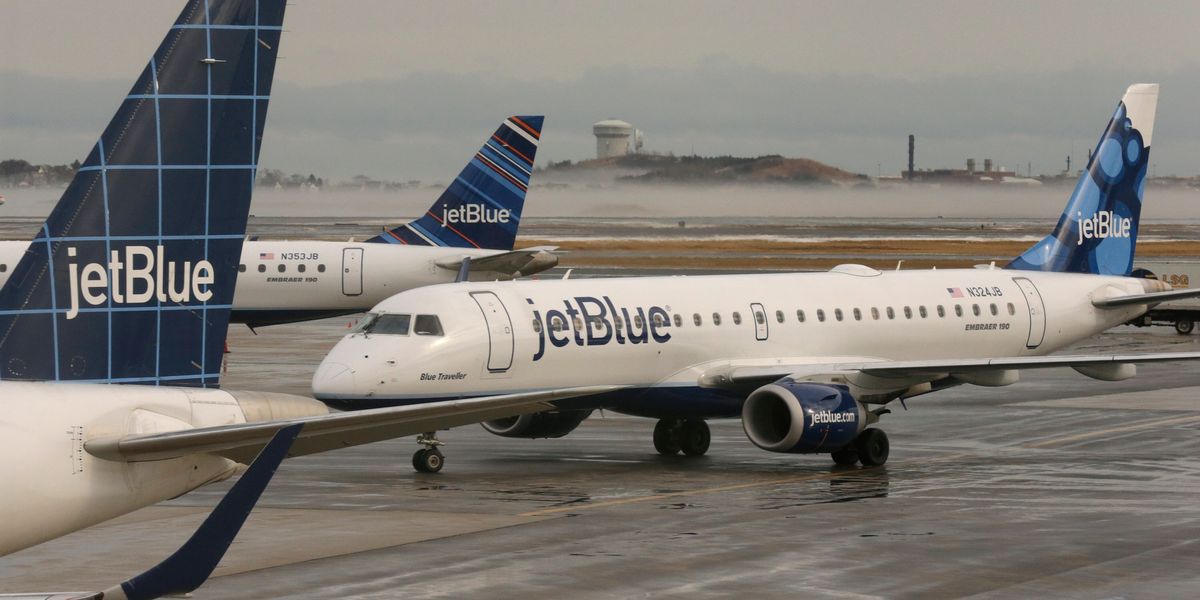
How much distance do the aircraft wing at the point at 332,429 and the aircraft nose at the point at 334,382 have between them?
47.1 ft

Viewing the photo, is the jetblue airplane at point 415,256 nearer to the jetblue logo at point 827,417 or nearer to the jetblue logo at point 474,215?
the jetblue logo at point 474,215

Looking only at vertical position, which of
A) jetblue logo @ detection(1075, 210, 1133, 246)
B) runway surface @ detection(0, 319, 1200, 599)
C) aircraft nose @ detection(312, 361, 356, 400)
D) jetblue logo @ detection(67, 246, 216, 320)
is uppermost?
jetblue logo @ detection(1075, 210, 1133, 246)

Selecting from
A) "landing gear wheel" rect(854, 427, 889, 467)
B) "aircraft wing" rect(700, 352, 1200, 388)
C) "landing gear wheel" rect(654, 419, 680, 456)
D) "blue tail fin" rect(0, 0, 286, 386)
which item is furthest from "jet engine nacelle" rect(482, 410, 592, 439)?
"blue tail fin" rect(0, 0, 286, 386)

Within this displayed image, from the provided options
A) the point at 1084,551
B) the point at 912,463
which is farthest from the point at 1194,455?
the point at 1084,551

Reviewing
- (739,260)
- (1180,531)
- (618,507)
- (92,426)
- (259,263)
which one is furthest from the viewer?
(739,260)

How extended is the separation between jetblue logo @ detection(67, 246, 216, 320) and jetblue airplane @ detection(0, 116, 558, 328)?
37.5 m

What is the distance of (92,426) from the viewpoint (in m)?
10.6

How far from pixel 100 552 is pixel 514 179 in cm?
3325

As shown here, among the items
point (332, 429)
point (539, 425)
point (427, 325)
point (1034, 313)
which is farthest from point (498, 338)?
point (332, 429)

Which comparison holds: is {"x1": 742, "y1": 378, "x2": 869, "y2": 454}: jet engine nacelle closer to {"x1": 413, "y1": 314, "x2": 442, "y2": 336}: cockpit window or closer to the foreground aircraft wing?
{"x1": 413, "y1": 314, "x2": 442, "y2": 336}: cockpit window

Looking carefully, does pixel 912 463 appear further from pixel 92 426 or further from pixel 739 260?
pixel 739 260

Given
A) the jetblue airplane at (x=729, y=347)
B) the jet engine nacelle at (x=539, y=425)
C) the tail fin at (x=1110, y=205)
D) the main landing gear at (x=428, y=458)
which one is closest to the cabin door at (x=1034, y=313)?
the jetblue airplane at (x=729, y=347)

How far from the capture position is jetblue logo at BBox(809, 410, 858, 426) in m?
26.4

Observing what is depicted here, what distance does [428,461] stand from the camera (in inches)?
1049
